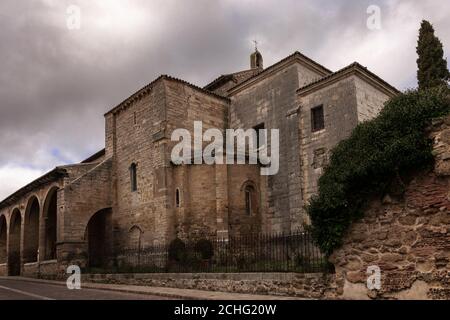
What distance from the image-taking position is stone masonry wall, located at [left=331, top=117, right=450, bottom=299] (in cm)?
835

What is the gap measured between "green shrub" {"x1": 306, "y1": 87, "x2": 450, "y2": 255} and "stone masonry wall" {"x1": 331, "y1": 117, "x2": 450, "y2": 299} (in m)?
0.24

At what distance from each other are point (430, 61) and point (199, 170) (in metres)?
13.8

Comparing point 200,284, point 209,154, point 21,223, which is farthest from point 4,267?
point 200,284

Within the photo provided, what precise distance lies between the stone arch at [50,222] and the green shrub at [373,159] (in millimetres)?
19192

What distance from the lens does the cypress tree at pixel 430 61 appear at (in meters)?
23.0

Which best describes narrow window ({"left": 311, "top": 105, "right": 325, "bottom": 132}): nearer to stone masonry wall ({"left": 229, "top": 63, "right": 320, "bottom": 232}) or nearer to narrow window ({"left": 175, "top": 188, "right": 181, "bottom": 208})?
stone masonry wall ({"left": 229, "top": 63, "right": 320, "bottom": 232})

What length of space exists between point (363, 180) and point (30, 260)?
25289mm

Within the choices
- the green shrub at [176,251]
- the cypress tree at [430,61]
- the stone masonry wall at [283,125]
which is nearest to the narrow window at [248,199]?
the stone masonry wall at [283,125]

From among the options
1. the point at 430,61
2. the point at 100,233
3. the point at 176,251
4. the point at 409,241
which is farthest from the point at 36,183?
the point at 430,61

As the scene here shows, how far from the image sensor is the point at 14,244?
31.4m

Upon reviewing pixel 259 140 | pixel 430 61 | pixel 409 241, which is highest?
pixel 430 61

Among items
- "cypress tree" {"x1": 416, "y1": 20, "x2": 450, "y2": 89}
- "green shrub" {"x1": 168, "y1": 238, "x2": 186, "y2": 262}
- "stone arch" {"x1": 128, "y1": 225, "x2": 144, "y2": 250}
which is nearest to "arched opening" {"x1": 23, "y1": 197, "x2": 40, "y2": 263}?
"stone arch" {"x1": 128, "y1": 225, "x2": 144, "y2": 250}

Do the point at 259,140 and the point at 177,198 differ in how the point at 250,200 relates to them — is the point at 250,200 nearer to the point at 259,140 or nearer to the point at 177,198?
the point at 177,198
